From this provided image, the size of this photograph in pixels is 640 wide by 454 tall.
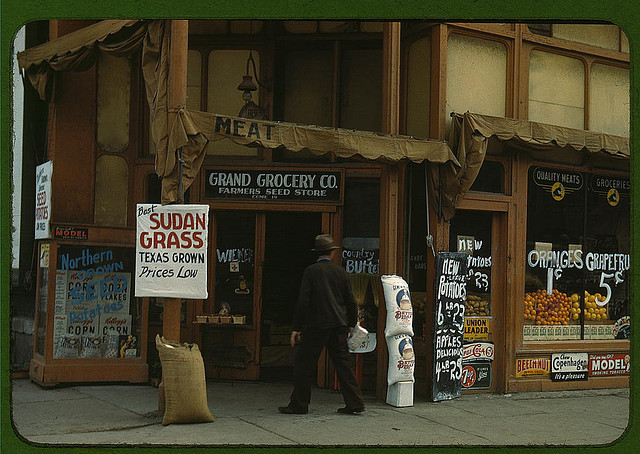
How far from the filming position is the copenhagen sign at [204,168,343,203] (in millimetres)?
10125

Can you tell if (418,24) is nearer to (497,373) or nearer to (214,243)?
(214,243)

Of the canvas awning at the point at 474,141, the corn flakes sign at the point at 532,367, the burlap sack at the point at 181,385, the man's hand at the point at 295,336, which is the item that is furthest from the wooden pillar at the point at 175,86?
the corn flakes sign at the point at 532,367

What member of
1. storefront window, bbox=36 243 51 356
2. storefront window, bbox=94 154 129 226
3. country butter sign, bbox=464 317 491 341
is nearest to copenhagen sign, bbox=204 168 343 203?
storefront window, bbox=94 154 129 226

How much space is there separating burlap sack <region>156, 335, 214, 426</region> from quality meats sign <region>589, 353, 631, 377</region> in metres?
5.84

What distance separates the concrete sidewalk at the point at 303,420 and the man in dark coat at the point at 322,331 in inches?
8.5

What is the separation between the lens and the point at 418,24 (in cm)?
980

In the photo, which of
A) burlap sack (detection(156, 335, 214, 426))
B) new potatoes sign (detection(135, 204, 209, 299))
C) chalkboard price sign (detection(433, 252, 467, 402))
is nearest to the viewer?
burlap sack (detection(156, 335, 214, 426))

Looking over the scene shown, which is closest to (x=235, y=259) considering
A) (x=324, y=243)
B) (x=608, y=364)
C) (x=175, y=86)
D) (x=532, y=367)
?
(x=324, y=243)

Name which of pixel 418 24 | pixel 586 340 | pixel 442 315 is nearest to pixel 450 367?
pixel 442 315

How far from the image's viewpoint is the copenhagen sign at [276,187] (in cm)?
1012

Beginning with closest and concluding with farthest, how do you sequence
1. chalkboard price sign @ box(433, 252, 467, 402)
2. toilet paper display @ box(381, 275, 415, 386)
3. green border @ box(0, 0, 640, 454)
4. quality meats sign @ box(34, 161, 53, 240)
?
green border @ box(0, 0, 640, 454) → toilet paper display @ box(381, 275, 415, 386) → chalkboard price sign @ box(433, 252, 467, 402) → quality meats sign @ box(34, 161, 53, 240)

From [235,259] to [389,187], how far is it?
2395 mm

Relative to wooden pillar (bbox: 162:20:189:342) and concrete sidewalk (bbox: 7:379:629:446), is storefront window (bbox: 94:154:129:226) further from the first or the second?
wooden pillar (bbox: 162:20:189:342)

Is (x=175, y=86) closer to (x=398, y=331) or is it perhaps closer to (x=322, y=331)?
(x=322, y=331)
